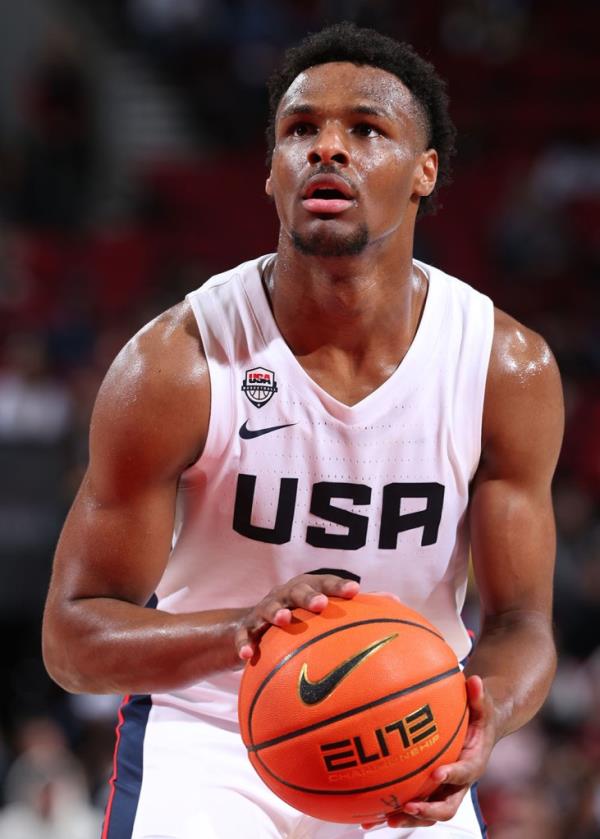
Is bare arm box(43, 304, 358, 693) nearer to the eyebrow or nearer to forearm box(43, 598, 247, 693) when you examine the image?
forearm box(43, 598, 247, 693)

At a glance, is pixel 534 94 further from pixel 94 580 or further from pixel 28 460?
pixel 94 580

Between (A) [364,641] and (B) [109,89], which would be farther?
(B) [109,89]

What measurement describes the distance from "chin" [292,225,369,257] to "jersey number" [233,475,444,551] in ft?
1.98

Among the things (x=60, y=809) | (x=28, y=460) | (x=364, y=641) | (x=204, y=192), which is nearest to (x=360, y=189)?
(x=364, y=641)

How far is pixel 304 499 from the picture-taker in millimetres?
3629

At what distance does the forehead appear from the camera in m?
3.57

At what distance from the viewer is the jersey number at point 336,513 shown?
11.9ft

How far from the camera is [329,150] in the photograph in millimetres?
3457

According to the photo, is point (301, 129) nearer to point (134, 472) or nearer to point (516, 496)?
point (134, 472)

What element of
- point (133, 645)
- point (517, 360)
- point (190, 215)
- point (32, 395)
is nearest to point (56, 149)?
point (190, 215)

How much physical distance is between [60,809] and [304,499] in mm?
3837

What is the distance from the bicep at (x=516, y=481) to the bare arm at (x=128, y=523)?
787 millimetres

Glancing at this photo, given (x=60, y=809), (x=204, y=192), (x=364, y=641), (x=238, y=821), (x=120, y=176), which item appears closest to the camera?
(x=364, y=641)

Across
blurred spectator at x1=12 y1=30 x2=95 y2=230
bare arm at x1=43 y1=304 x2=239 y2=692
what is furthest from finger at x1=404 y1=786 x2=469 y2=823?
blurred spectator at x1=12 y1=30 x2=95 y2=230
